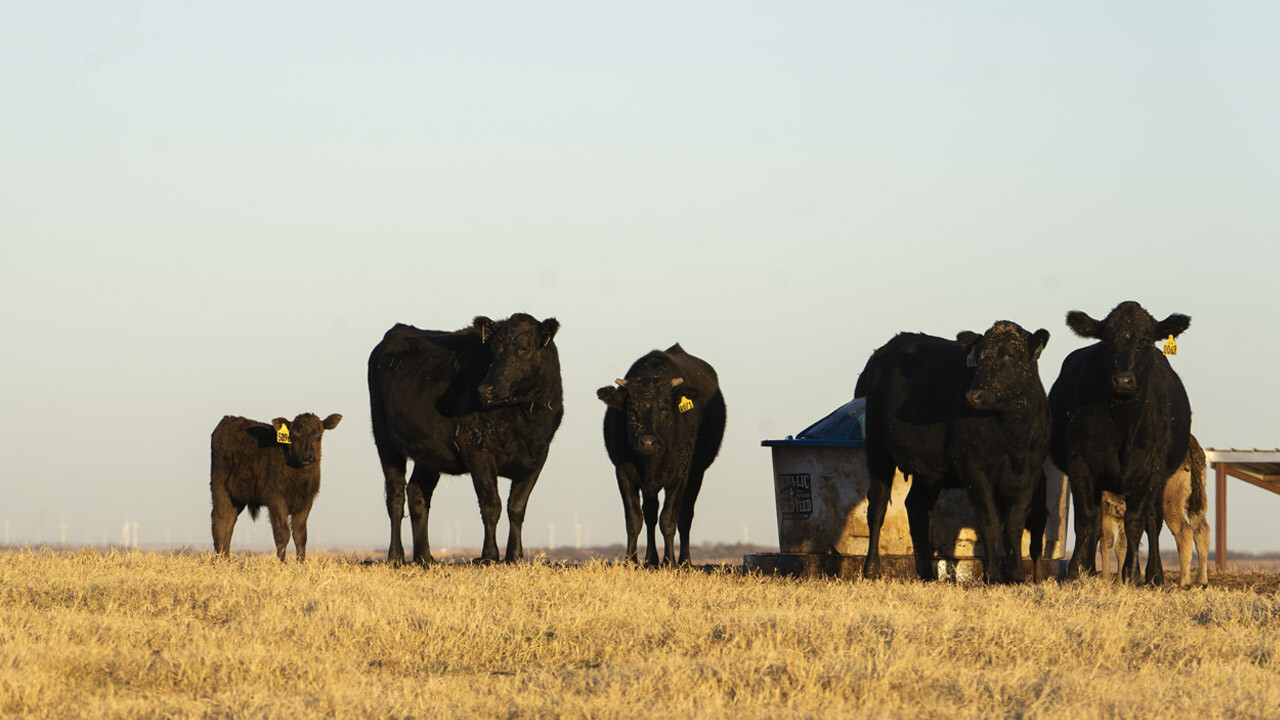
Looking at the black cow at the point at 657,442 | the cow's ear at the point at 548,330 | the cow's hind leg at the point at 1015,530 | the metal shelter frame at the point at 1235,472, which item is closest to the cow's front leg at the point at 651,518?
the black cow at the point at 657,442

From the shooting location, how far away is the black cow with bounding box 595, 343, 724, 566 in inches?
595

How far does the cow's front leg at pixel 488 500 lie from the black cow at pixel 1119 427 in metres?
5.64

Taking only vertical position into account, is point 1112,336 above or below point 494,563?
above

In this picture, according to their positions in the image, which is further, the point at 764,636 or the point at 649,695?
the point at 764,636

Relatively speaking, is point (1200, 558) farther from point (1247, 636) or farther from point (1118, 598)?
point (1247, 636)

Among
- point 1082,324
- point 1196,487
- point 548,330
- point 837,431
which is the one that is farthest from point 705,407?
point 1196,487

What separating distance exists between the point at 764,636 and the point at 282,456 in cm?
1274

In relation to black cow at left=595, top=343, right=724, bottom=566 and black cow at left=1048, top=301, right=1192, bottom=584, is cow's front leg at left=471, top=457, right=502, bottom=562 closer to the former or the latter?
black cow at left=595, top=343, right=724, bottom=566

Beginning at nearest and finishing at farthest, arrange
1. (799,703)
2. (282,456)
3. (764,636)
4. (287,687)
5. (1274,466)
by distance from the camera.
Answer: (799,703) < (287,687) < (764,636) < (282,456) < (1274,466)

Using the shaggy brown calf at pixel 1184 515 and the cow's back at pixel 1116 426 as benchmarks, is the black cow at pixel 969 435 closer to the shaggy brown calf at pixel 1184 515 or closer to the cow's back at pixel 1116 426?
the cow's back at pixel 1116 426

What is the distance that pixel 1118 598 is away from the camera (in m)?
11.5

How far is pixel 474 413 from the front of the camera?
1506 cm

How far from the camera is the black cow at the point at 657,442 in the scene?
1512 centimetres

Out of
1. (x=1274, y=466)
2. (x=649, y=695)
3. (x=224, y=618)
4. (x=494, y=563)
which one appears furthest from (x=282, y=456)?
(x=1274, y=466)
